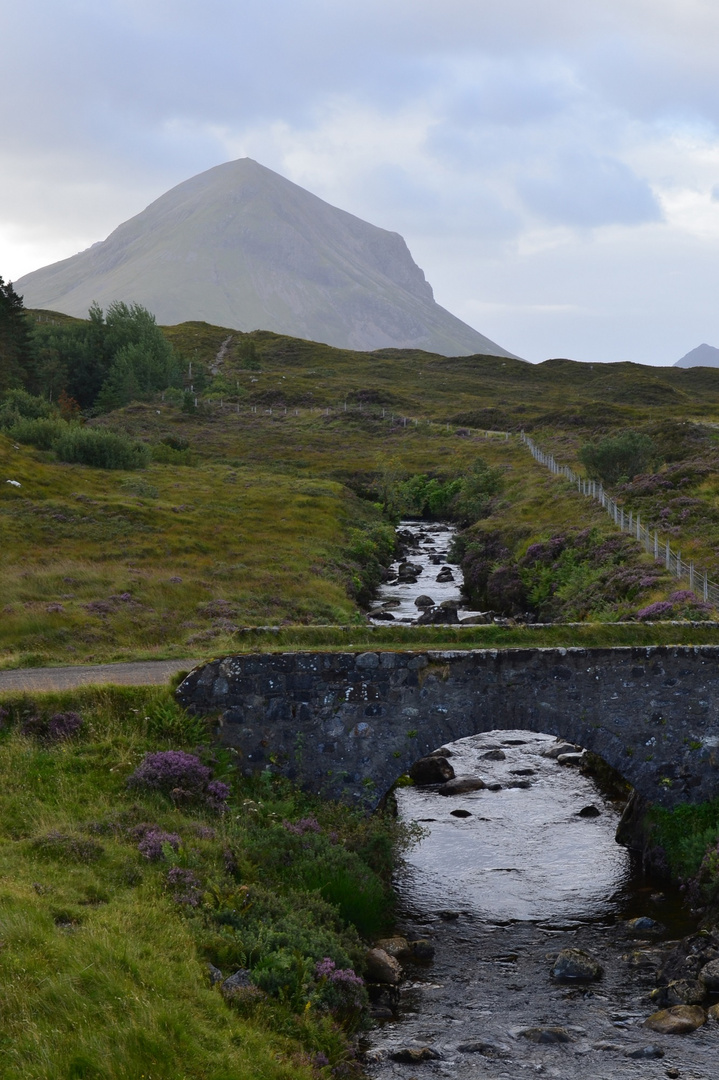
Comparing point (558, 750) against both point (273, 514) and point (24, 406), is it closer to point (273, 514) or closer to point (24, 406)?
point (273, 514)

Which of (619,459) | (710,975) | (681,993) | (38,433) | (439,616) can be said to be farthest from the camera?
(38,433)

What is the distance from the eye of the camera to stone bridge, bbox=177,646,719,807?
17672 millimetres

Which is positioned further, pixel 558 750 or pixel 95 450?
pixel 95 450

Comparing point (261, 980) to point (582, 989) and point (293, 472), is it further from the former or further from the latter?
point (293, 472)

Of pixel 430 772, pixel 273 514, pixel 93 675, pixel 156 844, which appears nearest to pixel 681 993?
pixel 156 844

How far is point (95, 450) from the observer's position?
65000 mm

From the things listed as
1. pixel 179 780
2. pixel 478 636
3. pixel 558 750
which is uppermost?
pixel 478 636

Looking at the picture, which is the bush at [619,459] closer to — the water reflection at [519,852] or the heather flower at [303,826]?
the water reflection at [519,852]

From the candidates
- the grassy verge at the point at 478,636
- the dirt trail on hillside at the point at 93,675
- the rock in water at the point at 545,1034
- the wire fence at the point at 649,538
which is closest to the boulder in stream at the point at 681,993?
the rock in water at the point at 545,1034

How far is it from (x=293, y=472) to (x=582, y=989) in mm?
60837

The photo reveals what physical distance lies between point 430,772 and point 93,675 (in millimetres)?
Answer: 9152

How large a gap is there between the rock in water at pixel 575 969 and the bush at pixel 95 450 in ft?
180

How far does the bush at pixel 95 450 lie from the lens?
6450 centimetres

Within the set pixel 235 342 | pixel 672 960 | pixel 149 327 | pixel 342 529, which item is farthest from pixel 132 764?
pixel 235 342
